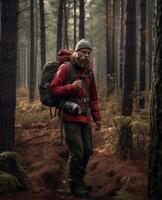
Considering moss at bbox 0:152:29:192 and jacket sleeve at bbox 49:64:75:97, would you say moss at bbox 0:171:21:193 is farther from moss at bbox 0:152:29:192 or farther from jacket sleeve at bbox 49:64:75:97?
jacket sleeve at bbox 49:64:75:97

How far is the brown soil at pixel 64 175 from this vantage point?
6.16m

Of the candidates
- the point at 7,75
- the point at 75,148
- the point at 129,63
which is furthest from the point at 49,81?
the point at 129,63

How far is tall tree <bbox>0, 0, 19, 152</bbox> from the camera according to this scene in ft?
26.7

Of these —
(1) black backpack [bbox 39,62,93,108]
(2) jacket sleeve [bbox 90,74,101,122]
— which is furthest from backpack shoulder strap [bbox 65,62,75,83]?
(2) jacket sleeve [bbox 90,74,101,122]

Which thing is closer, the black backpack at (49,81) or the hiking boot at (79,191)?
the hiking boot at (79,191)

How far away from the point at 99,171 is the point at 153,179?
3.84 m

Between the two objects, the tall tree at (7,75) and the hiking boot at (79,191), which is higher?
the tall tree at (7,75)

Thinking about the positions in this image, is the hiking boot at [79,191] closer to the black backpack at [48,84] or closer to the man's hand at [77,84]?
the black backpack at [48,84]

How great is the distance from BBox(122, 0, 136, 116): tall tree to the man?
270 cm

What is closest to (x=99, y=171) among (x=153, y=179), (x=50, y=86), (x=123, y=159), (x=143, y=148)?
(x=123, y=159)

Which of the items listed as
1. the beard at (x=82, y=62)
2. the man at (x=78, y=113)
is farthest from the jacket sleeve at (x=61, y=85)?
the beard at (x=82, y=62)

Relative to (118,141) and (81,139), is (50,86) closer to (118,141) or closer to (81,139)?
(81,139)

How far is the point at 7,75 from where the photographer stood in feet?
27.3

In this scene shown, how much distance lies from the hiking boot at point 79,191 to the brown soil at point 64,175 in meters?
0.09
